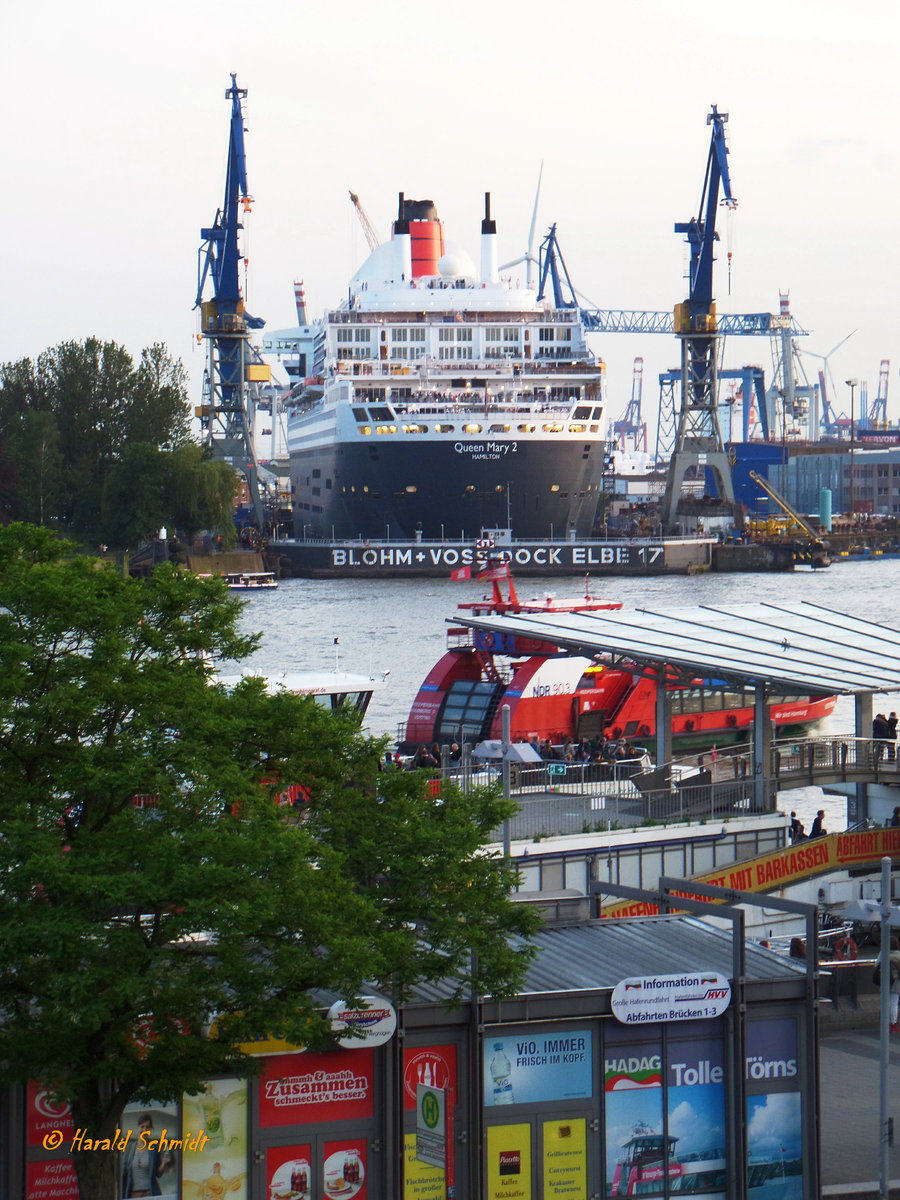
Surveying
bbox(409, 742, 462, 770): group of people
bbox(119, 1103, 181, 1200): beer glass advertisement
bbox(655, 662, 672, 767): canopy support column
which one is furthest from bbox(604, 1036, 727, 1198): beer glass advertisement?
bbox(655, 662, 672, 767): canopy support column

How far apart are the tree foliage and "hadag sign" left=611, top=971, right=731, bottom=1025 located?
8762 cm

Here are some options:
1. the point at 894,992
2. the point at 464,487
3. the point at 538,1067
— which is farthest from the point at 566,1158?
the point at 464,487

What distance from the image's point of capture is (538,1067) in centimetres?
1300

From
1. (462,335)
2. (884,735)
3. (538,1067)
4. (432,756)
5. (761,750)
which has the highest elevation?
(462,335)

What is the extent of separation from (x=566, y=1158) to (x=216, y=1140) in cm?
246

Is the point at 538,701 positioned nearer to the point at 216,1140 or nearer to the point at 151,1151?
the point at 216,1140

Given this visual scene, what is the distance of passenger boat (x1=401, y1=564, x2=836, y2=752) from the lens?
1233 inches

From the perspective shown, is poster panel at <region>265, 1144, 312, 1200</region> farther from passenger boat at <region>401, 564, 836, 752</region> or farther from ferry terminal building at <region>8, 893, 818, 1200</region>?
passenger boat at <region>401, 564, 836, 752</region>

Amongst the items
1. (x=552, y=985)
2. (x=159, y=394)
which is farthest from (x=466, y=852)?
(x=159, y=394)

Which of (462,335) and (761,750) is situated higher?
(462,335)

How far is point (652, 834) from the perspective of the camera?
21.9 m

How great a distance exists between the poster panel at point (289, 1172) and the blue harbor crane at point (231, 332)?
105 meters

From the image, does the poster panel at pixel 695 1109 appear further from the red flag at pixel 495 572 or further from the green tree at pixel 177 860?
the red flag at pixel 495 572

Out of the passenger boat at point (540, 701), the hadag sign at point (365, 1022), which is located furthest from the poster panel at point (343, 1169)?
the passenger boat at point (540, 701)
